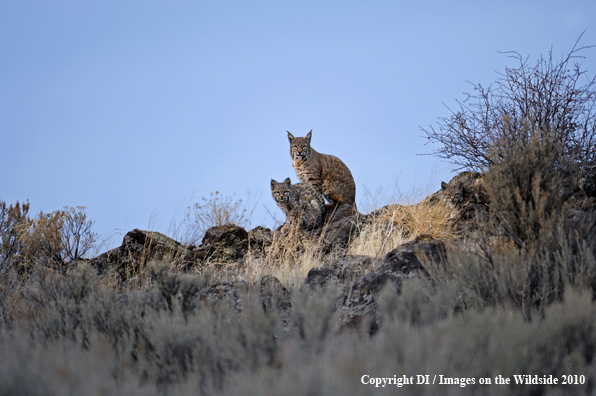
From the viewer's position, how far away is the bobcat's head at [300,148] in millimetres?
11688

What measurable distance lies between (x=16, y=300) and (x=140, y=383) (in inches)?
195

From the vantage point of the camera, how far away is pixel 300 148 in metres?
11.7

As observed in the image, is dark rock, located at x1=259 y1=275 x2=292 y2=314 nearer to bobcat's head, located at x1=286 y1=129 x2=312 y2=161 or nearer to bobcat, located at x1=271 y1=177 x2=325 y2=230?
bobcat, located at x1=271 y1=177 x2=325 y2=230

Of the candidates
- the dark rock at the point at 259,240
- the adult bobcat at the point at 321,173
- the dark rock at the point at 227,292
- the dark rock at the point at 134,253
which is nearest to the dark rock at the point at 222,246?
the dark rock at the point at 259,240

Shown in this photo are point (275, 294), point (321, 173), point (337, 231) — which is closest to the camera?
point (275, 294)

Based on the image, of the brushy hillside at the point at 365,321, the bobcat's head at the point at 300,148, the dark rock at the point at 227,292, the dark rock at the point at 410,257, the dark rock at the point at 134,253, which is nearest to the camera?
the brushy hillside at the point at 365,321

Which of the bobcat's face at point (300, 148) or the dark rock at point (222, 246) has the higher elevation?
the bobcat's face at point (300, 148)

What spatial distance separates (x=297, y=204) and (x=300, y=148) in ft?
6.92

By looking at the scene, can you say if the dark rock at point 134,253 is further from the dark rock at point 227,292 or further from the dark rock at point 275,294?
the dark rock at point 275,294

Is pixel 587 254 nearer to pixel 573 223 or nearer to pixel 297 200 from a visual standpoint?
Answer: pixel 573 223

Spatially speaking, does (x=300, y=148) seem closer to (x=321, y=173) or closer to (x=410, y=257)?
(x=321, y=173)

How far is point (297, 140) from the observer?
1202 cm

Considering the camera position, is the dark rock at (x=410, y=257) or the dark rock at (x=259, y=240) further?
the dark rock at (x=259, y=240)

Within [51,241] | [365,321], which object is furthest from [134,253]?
[365,321]
